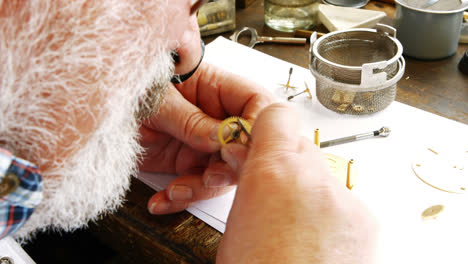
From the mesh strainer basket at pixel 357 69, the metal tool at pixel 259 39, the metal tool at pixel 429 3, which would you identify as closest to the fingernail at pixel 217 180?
the mesh strainer basket at pixel 357 69

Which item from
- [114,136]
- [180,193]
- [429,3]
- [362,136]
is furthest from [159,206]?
[429,3]

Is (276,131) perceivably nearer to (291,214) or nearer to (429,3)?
(291,214)

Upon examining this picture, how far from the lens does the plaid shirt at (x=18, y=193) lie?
1.23 feet

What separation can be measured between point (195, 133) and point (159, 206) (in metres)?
0.14

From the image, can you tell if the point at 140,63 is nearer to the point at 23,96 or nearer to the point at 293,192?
the point at 23,96

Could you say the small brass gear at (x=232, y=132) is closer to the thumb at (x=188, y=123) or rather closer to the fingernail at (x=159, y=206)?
the thumb at (x=188, y=123)

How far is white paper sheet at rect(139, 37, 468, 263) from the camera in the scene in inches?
26.4

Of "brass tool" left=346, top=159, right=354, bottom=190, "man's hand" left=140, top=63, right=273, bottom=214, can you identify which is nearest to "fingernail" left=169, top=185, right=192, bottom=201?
"man's hand" left=140, top=63, right=273, bottom=214

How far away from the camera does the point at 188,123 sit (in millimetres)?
729

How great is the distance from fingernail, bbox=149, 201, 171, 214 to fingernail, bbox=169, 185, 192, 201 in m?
0.02

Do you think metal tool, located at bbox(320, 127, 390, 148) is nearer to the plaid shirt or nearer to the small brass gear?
the small brass gear

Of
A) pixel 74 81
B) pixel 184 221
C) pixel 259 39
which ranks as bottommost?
pixel 184 221

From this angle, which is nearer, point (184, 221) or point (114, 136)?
point (114, 136)

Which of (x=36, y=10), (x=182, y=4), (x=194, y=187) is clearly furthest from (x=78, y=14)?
(x=194, y=187)
